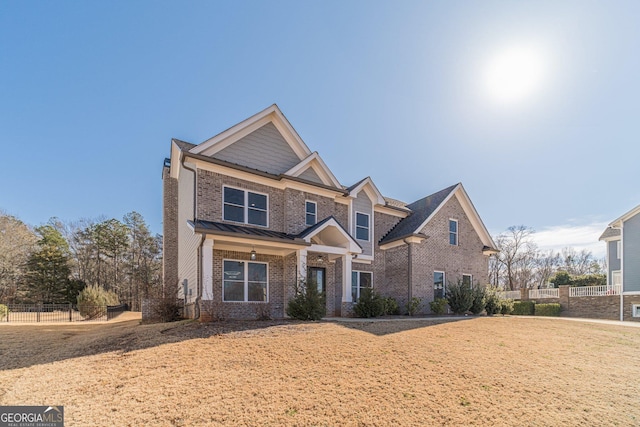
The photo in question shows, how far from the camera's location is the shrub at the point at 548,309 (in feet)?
78.8

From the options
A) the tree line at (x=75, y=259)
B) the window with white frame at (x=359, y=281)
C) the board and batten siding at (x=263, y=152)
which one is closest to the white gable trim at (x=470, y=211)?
the window with white frame at (x=359, y=281)

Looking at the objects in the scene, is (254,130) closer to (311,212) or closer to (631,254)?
(311,212)

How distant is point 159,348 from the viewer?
305 inches

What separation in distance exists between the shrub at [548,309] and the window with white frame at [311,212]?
20011 millimetres

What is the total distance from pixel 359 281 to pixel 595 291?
17693 millimetres

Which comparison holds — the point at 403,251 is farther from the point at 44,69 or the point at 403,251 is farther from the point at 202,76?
the point at 44,69

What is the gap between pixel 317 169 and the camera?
16688mm

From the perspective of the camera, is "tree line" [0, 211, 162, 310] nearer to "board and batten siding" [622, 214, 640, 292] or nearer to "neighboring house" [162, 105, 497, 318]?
"neighboring house" [162, 105, 497, 318]

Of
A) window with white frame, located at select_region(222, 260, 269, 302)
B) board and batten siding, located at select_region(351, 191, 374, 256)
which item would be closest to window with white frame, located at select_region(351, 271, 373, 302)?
board and batten siding, located at select_region(351, 191, 374, 256)

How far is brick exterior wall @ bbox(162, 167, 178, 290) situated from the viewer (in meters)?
18.1

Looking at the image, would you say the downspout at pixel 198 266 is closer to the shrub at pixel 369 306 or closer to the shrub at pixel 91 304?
the shrub at pixel 369 306

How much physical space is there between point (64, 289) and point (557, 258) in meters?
69.0

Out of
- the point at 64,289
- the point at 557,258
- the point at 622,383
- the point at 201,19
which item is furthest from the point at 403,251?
the point at 557,258

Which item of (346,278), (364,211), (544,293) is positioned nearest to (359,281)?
(346,278)
